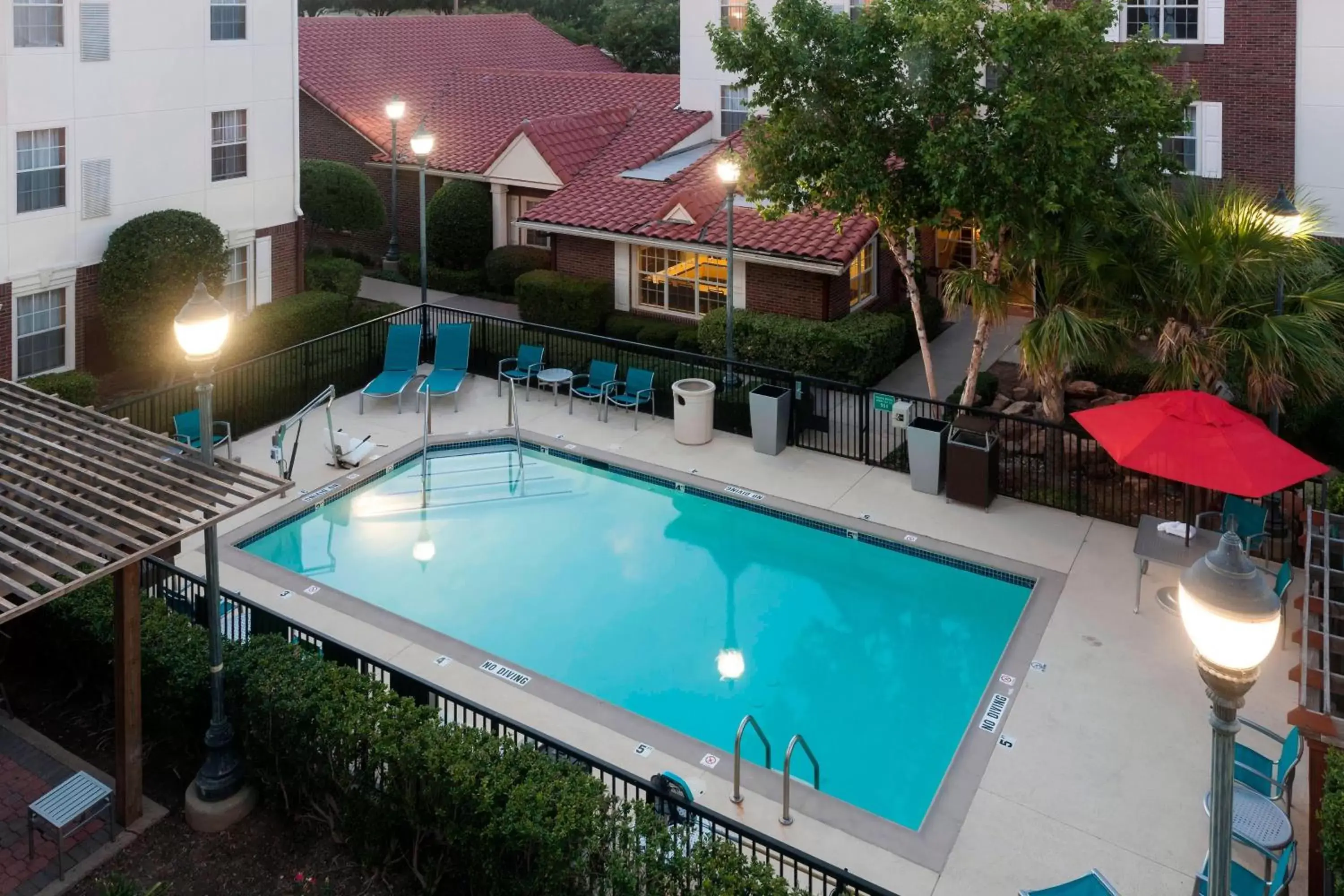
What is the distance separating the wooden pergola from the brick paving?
389 millimetres

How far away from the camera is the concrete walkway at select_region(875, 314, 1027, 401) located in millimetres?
21469

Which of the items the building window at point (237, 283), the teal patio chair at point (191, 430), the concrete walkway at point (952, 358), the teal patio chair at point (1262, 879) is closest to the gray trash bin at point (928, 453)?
the concrete walkway at point (952, 358)

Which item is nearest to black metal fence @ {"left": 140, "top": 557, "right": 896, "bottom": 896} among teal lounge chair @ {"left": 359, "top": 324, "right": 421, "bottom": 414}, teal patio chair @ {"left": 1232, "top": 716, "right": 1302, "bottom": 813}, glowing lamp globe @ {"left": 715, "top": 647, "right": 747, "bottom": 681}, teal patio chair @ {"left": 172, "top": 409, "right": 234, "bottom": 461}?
glowing lamp globe @ {"left": 715, "top": 647, "right": 747, "bottom": 681}

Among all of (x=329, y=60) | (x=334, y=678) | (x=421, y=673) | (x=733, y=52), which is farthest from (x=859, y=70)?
(x=329, y=60)

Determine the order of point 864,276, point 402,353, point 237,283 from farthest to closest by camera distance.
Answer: point 864,276, point 237,283, point 402,353

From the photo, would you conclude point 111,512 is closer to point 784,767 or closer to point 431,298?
point 784,767

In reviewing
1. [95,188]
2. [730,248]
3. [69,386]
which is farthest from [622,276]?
[69,386]

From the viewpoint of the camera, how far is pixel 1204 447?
41.6 feet

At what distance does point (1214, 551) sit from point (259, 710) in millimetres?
7496

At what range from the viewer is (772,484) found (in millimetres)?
17359

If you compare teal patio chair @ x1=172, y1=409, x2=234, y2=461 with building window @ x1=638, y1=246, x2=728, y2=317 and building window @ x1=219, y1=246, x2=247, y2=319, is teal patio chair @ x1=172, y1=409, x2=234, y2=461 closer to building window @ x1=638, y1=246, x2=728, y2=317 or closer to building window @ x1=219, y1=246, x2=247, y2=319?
building window @ x1=219, y1=246, x2=247, y2=319

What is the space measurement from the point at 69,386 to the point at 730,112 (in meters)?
16.2

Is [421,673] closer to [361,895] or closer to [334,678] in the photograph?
[334,678]

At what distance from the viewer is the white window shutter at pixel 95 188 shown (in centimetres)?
1947
